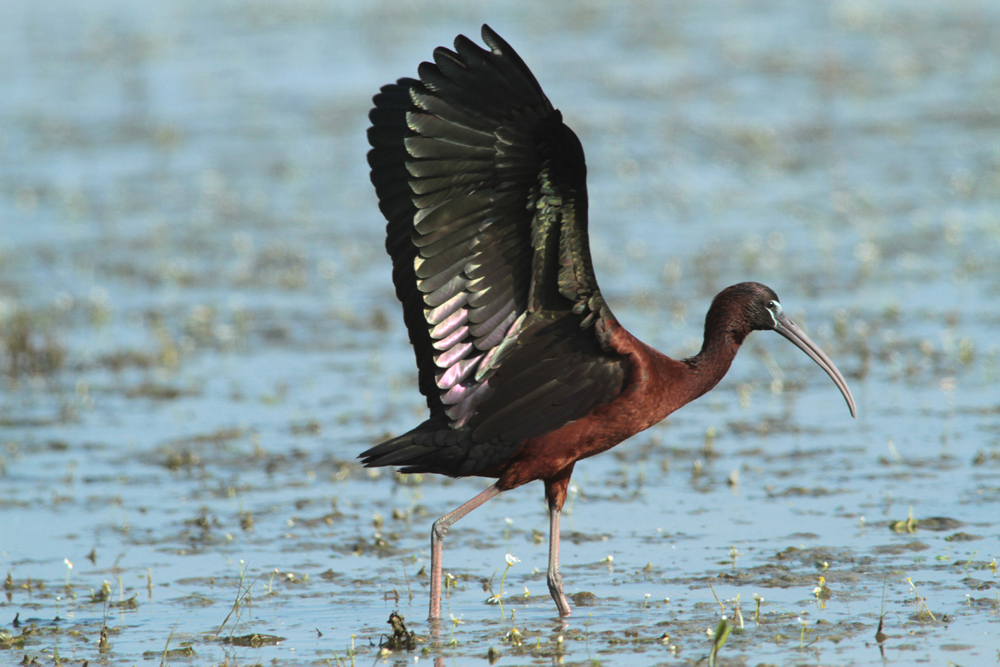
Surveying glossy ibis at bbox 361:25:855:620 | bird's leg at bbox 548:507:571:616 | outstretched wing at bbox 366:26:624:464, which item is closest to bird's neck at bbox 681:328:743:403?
glossy ibis at bbox 361:25:855:620

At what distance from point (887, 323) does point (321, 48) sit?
15154 mm

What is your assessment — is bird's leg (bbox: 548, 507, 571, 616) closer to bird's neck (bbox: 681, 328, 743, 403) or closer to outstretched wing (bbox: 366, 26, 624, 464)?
outstretched wing (bbox: 366, 26, 624, 464)

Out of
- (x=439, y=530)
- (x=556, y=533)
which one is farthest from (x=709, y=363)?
(x=439, y=530)

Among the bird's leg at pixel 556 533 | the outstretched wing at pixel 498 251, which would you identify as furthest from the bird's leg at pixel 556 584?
the outstretched wing at pixel 498 251

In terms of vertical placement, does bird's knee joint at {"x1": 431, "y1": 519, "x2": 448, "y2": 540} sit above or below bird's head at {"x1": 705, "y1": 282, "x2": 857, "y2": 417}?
below

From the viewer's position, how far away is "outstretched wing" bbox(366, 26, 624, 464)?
15.6 feet

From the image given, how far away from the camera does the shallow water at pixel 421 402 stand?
547 centimetres

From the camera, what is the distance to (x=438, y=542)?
17.9 ft

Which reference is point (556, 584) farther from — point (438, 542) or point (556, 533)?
point (438, 542)

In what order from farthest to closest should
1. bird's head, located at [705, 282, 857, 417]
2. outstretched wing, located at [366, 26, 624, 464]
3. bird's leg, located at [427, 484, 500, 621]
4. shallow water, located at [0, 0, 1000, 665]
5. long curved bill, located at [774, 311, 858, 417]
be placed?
1. long curved bill, located at [774, 311, 858, 417]
2. bird's head, located at [705, 282, 857, 417]
3. shallow water, located at [0, 0, 1000, 665]
4. bird's leg, located at [427, 484, 500, 621]
5. outstretched wing, located at [366, 26, 624, 464]

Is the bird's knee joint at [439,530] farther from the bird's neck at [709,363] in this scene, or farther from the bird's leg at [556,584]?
the bird's neck at [709,363]

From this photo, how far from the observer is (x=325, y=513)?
6.96 m

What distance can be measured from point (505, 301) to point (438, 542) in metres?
1.02

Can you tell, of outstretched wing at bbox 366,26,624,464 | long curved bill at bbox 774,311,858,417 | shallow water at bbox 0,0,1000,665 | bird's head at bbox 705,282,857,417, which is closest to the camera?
outstretched wing at bbox 366,26,624,464
